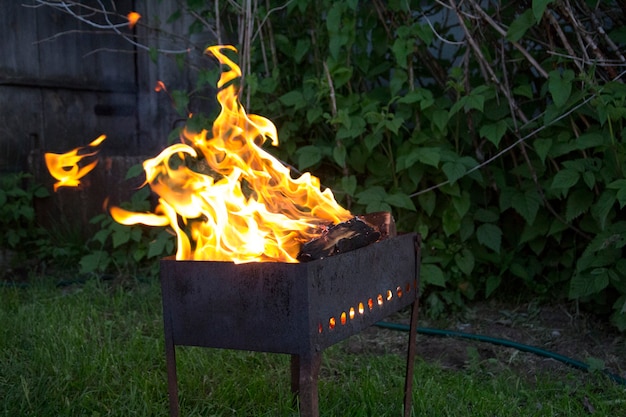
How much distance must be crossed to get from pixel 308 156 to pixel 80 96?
7.29ft

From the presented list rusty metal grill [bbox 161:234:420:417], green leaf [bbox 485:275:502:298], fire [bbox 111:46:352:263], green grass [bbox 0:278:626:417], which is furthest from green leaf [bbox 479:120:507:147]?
rusty metal grill [bbox 161:234:420:417]

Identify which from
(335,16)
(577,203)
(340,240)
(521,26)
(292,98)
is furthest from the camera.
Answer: (292,98)

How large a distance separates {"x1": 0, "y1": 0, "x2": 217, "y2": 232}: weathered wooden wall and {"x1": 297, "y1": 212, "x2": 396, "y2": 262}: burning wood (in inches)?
115

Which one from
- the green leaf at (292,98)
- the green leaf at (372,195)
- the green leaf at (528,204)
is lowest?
the green leaf at (528,204)

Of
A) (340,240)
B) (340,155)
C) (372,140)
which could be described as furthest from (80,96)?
(340,240)

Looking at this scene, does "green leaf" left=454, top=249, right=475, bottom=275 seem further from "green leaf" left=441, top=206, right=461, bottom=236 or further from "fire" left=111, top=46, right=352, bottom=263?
"fire" left=111, top=46, right=352, bottom=263

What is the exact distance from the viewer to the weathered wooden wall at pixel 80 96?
16.5 ft

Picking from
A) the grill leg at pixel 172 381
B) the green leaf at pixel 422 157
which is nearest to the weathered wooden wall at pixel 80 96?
the green leaf at pixel 422 157

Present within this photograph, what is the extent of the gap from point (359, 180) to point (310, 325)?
243 cm

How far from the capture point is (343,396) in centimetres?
277

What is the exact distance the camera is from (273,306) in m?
1.91

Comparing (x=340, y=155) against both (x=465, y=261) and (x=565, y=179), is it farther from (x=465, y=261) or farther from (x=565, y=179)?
(x=565, y=179)

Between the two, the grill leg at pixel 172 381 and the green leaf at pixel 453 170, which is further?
the green leaf at pixel 453 170

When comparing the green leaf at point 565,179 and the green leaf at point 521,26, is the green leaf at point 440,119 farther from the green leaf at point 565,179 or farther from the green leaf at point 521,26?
the green leaf at point 565,179
